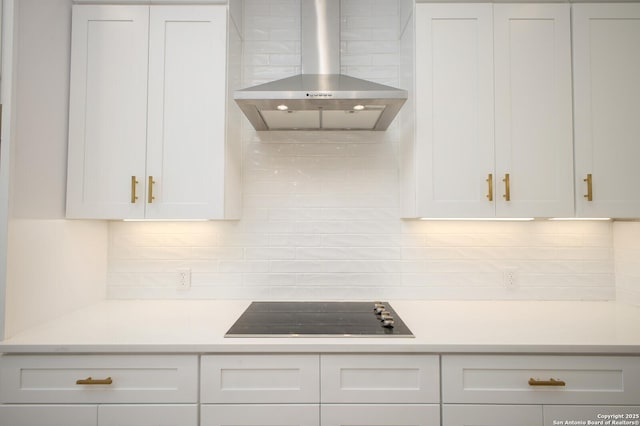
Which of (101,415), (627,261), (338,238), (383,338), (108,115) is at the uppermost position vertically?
(108,115)

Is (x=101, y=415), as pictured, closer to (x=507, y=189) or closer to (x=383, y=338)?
(x=383, y=338)

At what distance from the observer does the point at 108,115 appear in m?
1.66

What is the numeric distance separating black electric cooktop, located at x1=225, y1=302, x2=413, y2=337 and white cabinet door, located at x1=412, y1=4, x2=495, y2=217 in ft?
1.76

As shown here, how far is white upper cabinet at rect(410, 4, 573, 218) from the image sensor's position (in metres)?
1.65

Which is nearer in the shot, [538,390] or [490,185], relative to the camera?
[538,390]

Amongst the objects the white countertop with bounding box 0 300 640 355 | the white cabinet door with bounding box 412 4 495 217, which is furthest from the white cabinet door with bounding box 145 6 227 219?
the white cabinet door with bounding box 412 4 495 217

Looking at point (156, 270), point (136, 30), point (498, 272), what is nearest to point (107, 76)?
point (136, 30)

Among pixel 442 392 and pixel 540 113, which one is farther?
pixel 540 113

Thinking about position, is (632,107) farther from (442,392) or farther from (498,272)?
(442,392)

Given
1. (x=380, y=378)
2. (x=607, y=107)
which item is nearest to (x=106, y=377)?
(x=380, y=378)

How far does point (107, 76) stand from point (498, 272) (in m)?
2.26

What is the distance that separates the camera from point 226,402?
132 cm

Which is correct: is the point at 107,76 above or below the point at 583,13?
below

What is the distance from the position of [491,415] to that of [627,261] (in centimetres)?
126
